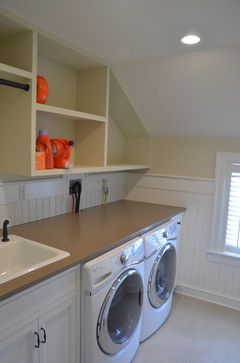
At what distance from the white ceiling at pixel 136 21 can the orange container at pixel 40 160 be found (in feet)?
2.39

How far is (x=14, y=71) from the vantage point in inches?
60.7

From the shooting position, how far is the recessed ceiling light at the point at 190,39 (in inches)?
63.3

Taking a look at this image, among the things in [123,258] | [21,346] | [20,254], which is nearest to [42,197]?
[20,254]

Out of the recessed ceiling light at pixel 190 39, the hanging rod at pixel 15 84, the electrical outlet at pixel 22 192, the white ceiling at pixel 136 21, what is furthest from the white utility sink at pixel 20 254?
the recessed ceiling light at pixel 190 39

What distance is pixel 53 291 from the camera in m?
1.36

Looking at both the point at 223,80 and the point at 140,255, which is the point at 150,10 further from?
the point at 140,255

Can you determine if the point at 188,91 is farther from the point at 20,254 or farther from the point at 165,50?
the point at 20,254

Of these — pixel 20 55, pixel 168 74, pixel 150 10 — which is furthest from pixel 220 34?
pixel 20 55

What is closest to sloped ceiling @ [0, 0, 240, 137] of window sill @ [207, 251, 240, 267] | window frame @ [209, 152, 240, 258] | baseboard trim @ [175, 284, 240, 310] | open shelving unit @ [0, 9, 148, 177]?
open shelving unit @ [0, 9, 148, 177]

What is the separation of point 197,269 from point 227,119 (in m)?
1.51

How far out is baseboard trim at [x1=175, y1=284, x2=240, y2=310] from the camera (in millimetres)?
2703

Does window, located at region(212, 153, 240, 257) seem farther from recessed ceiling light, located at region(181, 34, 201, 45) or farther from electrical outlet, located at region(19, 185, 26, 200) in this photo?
electrical outlet, located at region(19, 185, 26, 200)

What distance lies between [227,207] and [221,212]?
0.07 m

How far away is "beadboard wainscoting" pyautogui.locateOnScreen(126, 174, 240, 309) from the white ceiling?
1.42 metres
